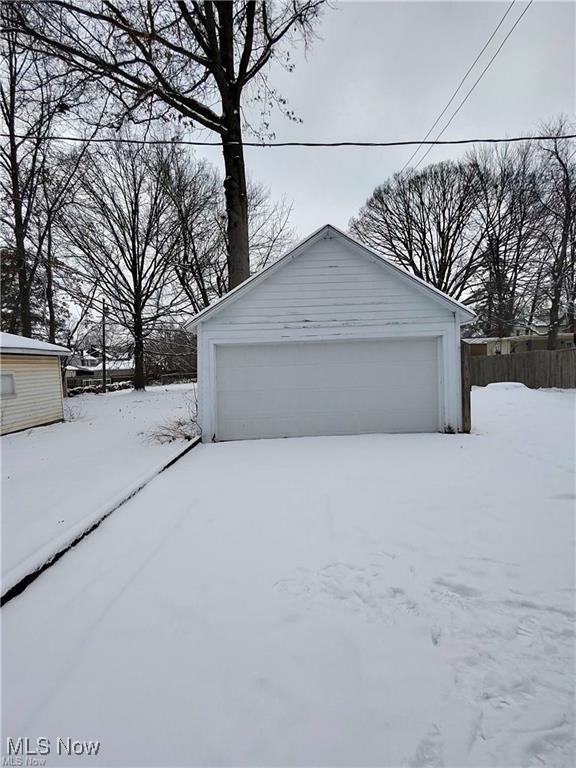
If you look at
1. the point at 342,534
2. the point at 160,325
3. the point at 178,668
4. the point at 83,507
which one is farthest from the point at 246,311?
the point at 160,325

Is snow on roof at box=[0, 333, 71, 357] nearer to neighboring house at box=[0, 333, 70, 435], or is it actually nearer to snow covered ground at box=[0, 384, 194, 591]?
neighboring house at box=[0, 333, 70, 435]

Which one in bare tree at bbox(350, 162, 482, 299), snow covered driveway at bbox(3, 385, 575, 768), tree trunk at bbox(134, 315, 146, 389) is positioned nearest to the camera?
snow covered driveway at bbox(3, 385, 575, 768)

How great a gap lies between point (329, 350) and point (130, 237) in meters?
18.4

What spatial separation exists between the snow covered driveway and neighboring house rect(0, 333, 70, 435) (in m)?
8.78

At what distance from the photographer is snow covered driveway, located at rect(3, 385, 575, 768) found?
4.65 ft

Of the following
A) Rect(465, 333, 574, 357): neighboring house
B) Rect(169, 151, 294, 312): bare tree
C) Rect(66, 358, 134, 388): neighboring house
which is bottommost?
Rect(66, 358, 134, 388): neighboring house

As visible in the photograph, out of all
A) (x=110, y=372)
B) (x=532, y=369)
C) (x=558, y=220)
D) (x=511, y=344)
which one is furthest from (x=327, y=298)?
(x=110, y=372)

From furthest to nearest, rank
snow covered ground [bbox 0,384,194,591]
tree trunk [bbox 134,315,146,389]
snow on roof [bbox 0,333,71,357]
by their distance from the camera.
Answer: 1. tree trunk [bbox 134,315,146,389]
2. snow on roof [bbox 0,333,71,357]
3. snow covered ground [bbox 0,384,194,591]

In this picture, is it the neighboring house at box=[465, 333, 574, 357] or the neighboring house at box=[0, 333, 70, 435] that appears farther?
the neighboring house at box=[465, 333, 574, 357]

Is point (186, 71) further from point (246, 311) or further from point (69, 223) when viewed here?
point (69, 223)

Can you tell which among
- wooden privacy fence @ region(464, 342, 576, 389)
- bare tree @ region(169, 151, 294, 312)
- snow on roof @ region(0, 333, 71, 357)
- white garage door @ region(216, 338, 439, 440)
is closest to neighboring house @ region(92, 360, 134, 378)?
bare tree @ region(169, 151, 294, 312)

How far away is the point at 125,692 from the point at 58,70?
40.8ft

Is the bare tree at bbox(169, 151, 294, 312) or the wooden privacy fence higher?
the bare tree at bbox(169, 151, 294, 312)

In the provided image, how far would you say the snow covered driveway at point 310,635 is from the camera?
1.42 metres
